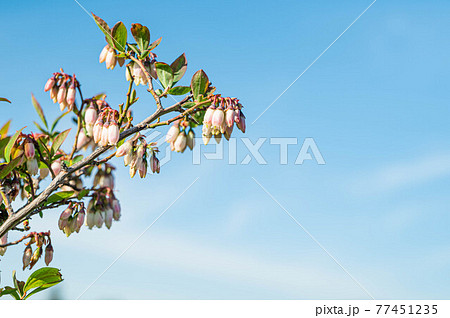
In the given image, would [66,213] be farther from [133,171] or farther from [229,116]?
[229,116]

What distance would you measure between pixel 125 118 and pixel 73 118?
0.25 m

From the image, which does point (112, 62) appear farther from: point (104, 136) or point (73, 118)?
point (104, 136)

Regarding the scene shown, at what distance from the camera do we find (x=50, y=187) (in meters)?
1.37

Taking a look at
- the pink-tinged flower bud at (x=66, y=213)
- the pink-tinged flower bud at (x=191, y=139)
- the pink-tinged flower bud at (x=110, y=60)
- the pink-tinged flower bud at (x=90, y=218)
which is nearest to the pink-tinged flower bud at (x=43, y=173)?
the pink-tinged flower bud at (x=66, y=213)

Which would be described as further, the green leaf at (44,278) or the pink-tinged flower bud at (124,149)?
the green leaf at (44,278)

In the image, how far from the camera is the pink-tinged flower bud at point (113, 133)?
147 cm

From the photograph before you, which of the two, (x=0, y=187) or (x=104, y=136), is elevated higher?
(x=104, y=136)

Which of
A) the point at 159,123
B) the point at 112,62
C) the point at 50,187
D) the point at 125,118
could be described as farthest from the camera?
the point at 112,62

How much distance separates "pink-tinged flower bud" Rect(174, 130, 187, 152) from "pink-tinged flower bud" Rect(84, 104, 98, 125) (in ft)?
1.04

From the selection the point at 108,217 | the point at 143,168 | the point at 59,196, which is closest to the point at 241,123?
the point at 143,168

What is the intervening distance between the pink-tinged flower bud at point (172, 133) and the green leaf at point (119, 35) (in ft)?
1.15

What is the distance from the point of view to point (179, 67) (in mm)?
1646

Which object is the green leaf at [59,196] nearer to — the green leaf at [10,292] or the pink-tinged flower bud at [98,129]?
the pink-tinged flower bud at [98,129]
